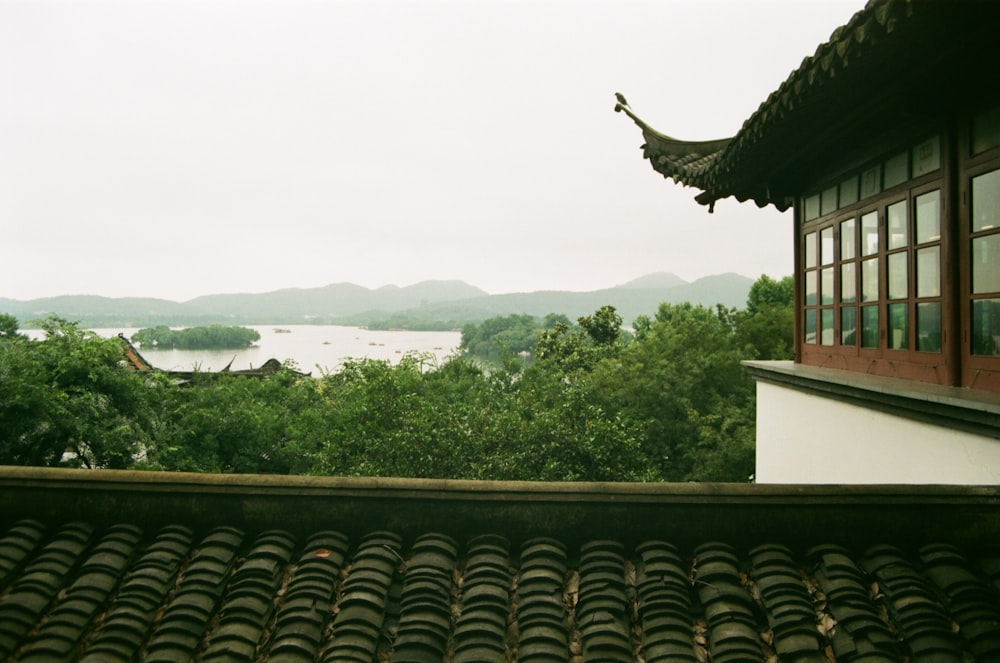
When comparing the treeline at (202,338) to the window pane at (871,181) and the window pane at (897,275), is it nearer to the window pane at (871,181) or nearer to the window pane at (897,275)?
the window pane at (871,181)

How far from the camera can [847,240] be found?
5777 mm

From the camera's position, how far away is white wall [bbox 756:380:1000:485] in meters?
3.89

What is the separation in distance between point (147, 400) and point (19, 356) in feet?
10.2

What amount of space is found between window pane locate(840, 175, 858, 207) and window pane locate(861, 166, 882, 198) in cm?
12

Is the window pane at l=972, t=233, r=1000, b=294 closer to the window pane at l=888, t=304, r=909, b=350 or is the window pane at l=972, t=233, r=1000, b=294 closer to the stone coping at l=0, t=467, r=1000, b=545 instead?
the window pane at l=888, t=304, r=909, b=350

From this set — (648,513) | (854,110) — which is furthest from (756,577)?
(854,110)

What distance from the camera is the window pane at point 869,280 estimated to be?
527 cm

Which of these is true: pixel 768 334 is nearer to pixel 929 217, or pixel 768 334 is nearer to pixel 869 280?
pixel 869 280

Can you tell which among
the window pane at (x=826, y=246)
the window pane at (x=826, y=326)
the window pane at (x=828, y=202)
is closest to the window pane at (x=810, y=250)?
the window pane at (x=826, y=246)

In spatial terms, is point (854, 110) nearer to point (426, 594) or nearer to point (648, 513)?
point (648, 513)

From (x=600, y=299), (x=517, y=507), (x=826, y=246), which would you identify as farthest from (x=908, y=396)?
(x=600, y=299)

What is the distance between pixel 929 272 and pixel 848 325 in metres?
1.28

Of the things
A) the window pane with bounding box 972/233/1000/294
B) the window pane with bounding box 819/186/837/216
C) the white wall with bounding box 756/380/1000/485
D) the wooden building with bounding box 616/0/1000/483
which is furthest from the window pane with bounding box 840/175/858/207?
the white wall with bounding box 756/380/1000/485

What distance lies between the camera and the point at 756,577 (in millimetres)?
2418
